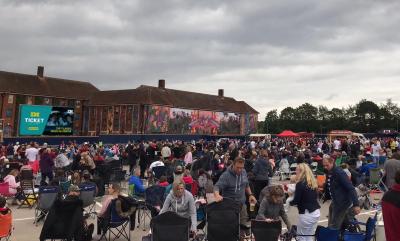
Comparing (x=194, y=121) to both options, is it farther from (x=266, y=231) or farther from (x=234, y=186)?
(x=266, y=231)

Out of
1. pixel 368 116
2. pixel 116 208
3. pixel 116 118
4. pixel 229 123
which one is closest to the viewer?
pixel 116 208

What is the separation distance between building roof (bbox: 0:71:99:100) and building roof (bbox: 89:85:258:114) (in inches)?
108

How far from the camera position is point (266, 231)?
18.7ft

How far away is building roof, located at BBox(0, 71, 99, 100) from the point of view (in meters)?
60.9

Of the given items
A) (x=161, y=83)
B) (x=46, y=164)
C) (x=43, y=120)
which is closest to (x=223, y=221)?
(x=46, y=164)

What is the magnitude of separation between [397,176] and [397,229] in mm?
609

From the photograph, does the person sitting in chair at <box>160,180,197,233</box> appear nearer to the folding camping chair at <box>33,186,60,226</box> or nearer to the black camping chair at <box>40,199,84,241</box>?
the black camping chair at <box>40,199,84,241</box>

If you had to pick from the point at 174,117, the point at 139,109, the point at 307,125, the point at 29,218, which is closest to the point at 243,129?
the point at 174,117

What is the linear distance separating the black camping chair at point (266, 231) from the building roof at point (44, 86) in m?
61.2

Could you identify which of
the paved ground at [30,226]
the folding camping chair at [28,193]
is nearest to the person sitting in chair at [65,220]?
the paved ground at [30,226]

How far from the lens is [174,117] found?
67.4 metres

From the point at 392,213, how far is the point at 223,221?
2.53 m

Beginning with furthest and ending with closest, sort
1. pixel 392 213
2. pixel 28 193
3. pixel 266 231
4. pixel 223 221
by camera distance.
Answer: pixel 28 193 < pixel 223 221 < pixel 266 231 < pixel 392 213

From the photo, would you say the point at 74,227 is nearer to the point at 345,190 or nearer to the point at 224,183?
the point at 224,183
